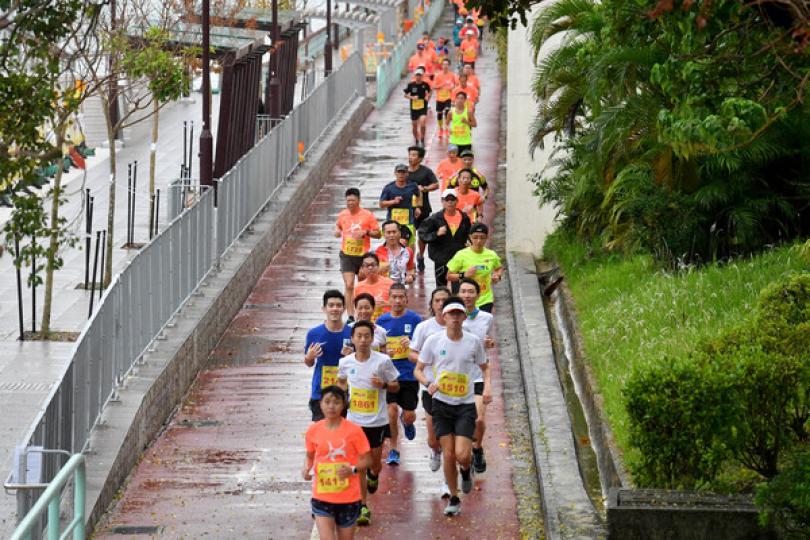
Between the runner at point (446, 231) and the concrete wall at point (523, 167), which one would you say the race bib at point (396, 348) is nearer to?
the runner at point (446, 231)

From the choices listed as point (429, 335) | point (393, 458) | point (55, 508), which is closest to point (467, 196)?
point (393, 458)

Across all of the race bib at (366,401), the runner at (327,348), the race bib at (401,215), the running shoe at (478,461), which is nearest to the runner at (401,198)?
the race bib at (401,215)

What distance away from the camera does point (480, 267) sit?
1622cm

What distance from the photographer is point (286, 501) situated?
13375 mm

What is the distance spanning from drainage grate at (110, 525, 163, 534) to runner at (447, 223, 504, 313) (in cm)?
455

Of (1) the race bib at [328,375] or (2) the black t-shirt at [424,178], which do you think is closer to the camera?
(1) the race bib at [328,375]

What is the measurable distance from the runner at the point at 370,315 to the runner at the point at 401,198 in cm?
656

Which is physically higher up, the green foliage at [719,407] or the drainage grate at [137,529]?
the green foliage at [719,407]

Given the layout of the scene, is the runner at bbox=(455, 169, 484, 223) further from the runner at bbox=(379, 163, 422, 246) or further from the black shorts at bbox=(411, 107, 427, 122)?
the black shorts at bbox=(411, 107, 427, 122)

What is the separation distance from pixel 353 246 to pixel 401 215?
66.3 inches

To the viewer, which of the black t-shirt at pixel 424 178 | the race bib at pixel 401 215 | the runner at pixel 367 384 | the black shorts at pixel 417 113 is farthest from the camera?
the black shorts at pixel 417 113

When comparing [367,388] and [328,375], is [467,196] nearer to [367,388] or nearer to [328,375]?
[328,375]

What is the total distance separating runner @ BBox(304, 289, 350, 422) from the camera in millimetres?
13109

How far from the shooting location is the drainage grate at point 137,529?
41.3ft
